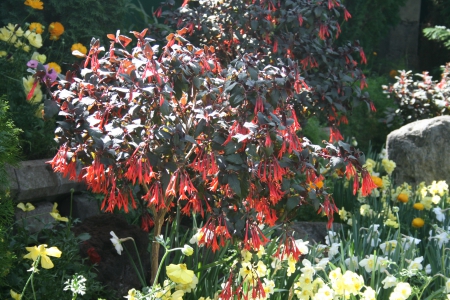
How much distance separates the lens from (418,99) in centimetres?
636

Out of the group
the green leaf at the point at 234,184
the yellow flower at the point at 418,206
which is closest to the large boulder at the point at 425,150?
the yellow flower at the point at 418,206

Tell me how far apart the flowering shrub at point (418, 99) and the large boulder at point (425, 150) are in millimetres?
1103

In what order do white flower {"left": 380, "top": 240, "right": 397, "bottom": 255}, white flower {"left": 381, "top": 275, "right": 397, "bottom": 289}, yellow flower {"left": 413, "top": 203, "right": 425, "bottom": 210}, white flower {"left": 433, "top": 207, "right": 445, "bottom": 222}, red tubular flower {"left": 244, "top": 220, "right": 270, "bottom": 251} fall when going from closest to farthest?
red tubular flower {"left": 244, "top": 220, "right": 270, "bottom": 251} → white flower {"left": 381, "top": 275, "right": 397, "bottom": 289} → white flower {"left": 380, "top": 240, "right": 397, "bottom": 255} → white flower {"left": 433, "top": 207, "right": 445, "bottom": 222} → yellow flower {"left": 413, "top": 203, "right": 425, "bottom": 210}

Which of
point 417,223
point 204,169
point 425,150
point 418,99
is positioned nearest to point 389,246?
point 417,223

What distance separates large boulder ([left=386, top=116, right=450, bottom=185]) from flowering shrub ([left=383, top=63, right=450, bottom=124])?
1103mm

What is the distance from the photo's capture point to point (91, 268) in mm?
3043

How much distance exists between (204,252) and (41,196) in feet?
3.72

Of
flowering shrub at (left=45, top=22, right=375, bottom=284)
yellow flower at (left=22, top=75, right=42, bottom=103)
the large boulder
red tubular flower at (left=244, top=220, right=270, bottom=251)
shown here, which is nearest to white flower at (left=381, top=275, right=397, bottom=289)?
flowering shrub at (left=45, top=22, right=375, bottom=284)

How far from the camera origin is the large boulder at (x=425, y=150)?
5055 millimetres

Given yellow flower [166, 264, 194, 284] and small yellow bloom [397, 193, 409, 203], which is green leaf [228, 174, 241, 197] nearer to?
yellow flower [166, 264, 194, 284]

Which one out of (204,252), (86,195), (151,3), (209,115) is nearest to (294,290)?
(204,252)

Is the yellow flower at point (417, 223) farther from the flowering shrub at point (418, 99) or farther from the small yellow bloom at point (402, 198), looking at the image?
the flowering shrub at point (418, 99)

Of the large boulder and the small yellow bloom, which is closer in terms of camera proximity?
the small yellow bloom

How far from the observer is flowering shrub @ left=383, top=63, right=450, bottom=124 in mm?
6254
